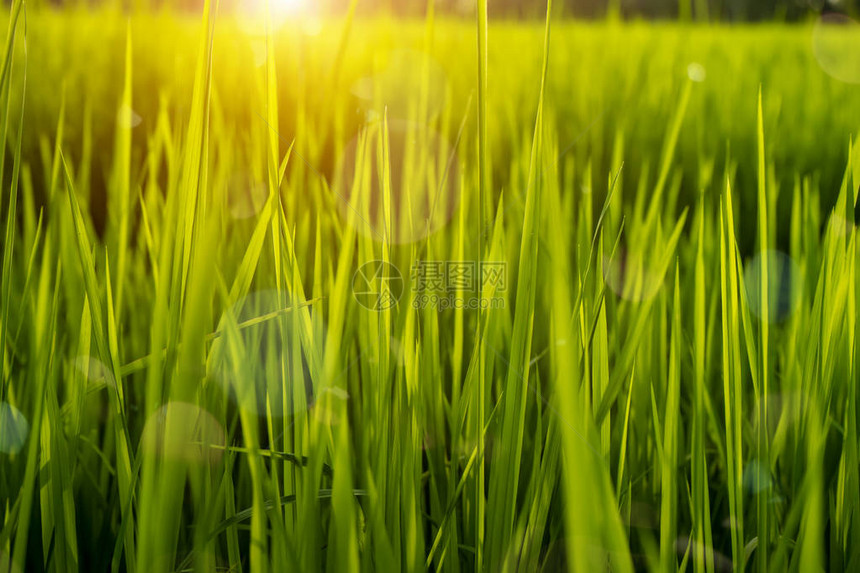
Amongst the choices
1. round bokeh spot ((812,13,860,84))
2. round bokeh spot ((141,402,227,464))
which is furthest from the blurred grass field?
round bokeh spot ((812,13,860,84))

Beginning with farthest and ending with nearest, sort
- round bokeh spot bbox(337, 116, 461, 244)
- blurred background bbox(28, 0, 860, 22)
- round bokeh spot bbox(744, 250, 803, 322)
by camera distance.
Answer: blurred background bbox(28, 0, 860, 22) → round bokeh spot bbox(744, 250, 803, 322) → round bokeh spot bbox(337, 116, 461, 244)

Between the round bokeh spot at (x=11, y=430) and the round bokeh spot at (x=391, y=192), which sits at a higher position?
the round bokeh spot at (x=391, y=192)

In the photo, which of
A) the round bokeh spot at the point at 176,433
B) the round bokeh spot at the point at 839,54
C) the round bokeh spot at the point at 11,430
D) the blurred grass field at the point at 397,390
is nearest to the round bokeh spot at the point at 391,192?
the blurred grass field at the point at 397,390

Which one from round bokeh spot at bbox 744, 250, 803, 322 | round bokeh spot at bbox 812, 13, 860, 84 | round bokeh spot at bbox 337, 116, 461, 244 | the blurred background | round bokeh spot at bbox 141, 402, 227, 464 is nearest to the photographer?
round bokeh spot at bbox 141, 402, 227, 464

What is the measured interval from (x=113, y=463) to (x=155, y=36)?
131 cm

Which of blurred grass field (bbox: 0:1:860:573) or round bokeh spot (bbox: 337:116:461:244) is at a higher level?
round bokeh spot (bbox: 337:116:461:244)

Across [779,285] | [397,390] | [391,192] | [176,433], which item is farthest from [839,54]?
[176,433]

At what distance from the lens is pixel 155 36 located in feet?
4.68

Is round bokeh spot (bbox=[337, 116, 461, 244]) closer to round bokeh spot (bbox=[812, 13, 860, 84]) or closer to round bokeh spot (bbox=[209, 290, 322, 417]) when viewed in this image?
round bokeh spot (bbox=[209, 290, 322, 417])

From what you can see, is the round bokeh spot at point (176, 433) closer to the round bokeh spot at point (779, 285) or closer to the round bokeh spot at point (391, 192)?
the round bokeh spot at point (391, 192)

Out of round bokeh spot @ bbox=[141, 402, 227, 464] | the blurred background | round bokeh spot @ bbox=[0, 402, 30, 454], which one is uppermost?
the blurred background

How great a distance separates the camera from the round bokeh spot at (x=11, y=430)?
1.22 ft

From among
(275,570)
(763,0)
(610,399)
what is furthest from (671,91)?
(763,0)

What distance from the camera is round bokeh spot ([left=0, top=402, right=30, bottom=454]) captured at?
371 millimetres
